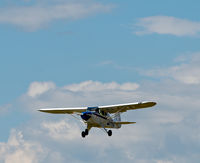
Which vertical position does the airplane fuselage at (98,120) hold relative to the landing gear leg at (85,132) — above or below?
above

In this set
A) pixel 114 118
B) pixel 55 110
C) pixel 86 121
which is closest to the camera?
pixel 86 121

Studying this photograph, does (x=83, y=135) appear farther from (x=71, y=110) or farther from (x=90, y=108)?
(x=71, y=110)

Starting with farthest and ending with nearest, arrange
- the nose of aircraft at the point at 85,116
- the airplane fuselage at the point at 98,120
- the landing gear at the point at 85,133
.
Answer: the landing gear at the point at 85,133, the airplane fuselage at the point at 98,120, the nose of aircraft at the point at 85,116

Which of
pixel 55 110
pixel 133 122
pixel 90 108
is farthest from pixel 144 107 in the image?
pixel 55 110

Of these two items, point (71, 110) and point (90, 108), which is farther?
point (71, 110)

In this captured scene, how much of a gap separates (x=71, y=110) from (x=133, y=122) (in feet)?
28.3

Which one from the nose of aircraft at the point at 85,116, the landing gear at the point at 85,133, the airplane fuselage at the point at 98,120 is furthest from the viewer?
the landing gear at the point at 85,133

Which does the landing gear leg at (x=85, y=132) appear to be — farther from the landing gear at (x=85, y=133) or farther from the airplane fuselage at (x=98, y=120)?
the airplane fuselage at (x=98, y=120)

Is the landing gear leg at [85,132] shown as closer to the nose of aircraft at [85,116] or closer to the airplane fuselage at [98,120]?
the airplane fuselage at [98,120]

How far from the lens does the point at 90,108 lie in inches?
2362

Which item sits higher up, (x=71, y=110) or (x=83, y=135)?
(x=71, y=110)

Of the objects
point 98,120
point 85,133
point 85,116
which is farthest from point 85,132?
point 85,116

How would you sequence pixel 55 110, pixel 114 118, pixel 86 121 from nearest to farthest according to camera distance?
pixel 86 121
pixel 114 118
pixel 55 110

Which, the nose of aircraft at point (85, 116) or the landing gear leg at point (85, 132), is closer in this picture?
the nose of aircraft at point (85, 116)
